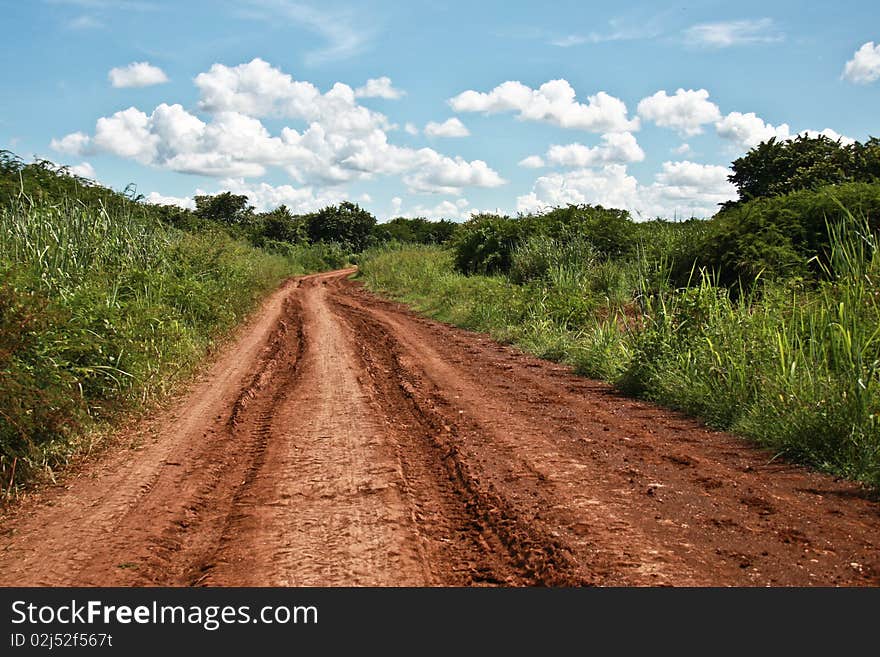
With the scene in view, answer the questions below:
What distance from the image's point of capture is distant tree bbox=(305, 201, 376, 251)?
57750mm

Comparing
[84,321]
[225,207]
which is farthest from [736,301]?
[225,207]

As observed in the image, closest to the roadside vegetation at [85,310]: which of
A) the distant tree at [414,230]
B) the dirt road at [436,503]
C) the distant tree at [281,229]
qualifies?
the dirt road at [436,503]

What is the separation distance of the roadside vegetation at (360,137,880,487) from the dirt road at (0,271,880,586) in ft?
1.51

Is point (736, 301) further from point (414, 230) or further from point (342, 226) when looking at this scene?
point (414, 230)

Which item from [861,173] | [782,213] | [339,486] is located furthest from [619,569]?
[861,173]

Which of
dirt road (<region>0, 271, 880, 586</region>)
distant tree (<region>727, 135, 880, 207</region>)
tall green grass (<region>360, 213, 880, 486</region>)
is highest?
distant tree (<region>727, 135, 880, 207</region>)

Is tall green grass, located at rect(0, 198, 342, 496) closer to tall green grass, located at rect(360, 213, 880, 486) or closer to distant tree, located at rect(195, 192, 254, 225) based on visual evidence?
tall green grass, located at rect(360, 213, 880, 486)

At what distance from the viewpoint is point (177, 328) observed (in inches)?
444

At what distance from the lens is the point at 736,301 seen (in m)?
10.8

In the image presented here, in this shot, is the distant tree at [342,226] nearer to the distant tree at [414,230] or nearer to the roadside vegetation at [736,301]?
the distant tree at [414,230]

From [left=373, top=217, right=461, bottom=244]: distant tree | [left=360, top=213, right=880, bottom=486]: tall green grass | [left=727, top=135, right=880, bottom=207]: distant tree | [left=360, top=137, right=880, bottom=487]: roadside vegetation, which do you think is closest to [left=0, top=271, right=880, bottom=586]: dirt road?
[left=360, top=213, right=880, bottom=486]: tall green grass

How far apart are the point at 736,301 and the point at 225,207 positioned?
57.9 m

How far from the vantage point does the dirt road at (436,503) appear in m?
4.21

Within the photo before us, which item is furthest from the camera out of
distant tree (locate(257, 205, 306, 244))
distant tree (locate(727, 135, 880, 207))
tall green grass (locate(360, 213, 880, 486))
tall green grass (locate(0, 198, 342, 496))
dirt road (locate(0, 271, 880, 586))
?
distant tree (locate(257, 205, 306, 244))
